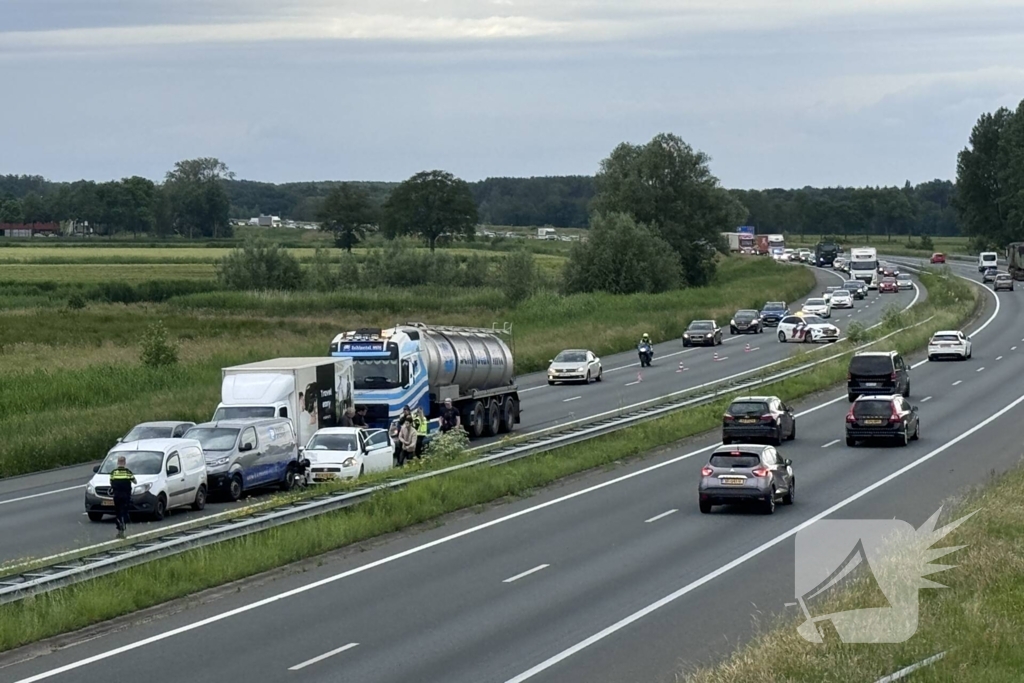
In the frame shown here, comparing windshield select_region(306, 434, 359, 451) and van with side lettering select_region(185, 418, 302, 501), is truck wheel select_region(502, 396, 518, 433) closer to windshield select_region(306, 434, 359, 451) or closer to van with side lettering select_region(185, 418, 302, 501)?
windshield select_region(306, 434, 359, 451)

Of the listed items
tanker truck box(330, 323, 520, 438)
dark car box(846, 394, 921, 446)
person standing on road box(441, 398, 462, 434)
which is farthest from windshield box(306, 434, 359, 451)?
dark car box(846, 394, 921, 446)

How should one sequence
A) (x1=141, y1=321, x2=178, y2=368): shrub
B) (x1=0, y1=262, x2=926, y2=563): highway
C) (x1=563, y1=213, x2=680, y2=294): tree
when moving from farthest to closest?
(x1=563, y1=213, x2=680, y2=294): tree < (x1=141, y1=321, x2=178, y2=368): shrub < (x1=0, y1=262, x2=926, y2=563): highway

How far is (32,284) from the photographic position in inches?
4331

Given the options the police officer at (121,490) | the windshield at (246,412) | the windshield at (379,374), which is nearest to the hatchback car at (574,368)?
the windshield at (379,374)

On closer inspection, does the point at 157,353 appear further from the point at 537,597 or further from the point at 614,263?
the point at 614,263

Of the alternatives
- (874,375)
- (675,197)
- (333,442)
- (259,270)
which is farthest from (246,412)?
(675,197)

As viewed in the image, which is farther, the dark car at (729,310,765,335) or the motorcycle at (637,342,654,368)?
the dark car at (729,310,765,335)

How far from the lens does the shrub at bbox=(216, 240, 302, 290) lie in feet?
393

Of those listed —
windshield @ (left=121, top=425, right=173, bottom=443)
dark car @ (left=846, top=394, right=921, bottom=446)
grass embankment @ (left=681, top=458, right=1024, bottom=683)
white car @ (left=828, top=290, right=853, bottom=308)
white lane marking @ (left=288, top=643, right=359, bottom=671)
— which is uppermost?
grass embankment @ (left=681, top=458, right=1024, bottom=683)

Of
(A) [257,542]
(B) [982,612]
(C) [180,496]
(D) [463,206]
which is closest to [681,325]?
(C) [180,496]

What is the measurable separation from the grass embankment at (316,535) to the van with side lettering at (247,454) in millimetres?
5046

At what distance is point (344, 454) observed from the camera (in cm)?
3425

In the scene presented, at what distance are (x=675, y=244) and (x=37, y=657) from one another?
120 metres

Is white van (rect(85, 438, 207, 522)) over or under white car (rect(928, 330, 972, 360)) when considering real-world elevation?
over
